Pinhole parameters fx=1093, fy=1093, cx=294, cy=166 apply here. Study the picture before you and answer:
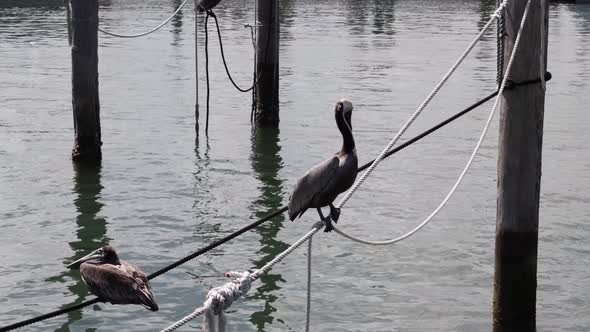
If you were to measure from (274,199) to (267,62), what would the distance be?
17.5 ft

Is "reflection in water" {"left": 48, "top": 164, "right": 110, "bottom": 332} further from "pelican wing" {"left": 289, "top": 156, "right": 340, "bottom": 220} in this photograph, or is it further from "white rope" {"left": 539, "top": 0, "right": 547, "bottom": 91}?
"white rope" {"left": 539, "top": 0, "right": 547, "bottom": 91}

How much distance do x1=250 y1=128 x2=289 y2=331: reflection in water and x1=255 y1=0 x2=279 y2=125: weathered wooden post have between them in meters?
0.35

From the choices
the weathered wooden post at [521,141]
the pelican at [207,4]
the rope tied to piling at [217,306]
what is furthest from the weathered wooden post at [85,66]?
the rope tied to piling at [217,306]

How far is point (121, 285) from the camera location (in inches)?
310

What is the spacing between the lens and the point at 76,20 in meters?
16.2

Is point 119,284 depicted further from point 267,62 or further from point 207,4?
point 267,62

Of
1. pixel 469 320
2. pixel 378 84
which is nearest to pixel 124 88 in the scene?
pixel 378 84

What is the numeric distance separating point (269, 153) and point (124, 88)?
1208 cm

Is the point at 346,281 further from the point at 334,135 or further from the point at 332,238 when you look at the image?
the point at 334,135

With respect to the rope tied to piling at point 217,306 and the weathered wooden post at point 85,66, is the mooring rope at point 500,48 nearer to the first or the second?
the rope tied to piling at point 217,306

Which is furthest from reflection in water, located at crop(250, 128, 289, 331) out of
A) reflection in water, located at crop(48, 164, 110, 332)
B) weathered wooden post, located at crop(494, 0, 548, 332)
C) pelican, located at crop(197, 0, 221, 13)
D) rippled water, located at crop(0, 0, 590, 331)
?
weathered wooden post, located at crop(494, 0, 548, 332)

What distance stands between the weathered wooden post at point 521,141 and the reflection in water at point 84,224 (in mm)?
4658

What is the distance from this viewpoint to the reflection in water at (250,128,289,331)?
1187 cm

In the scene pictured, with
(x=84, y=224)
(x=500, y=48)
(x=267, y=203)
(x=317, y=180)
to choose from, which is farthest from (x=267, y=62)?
(x=317, y=180)
